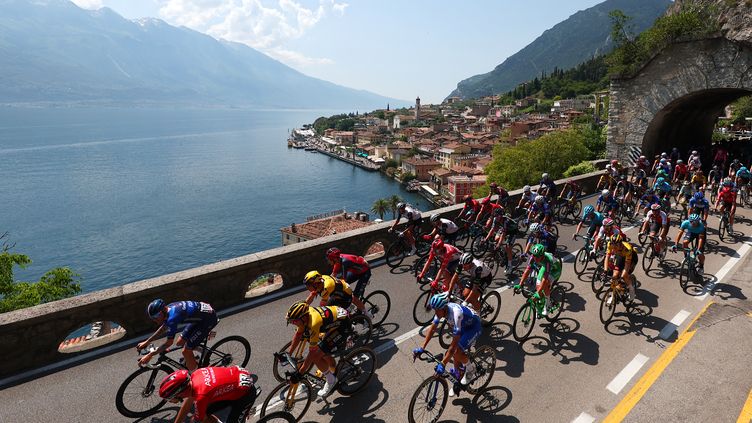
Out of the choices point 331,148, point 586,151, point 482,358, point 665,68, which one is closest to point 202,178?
point 331,148

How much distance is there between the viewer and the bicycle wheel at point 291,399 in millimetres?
5508

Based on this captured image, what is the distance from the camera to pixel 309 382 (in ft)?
18.7

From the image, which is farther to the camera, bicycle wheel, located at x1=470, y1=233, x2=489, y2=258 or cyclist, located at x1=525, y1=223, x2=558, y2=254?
bicycle wheel, located at x1=470, y1=233, x2=489, y2=258

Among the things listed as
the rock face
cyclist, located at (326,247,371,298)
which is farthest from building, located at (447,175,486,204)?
cyclist, located at (326,247,371,298)

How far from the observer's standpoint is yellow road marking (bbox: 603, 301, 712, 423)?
5.71 meters

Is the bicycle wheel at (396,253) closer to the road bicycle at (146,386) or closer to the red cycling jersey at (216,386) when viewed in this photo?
the road bicycle at (146,386)

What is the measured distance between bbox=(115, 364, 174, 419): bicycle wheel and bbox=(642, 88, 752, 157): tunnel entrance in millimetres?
24659

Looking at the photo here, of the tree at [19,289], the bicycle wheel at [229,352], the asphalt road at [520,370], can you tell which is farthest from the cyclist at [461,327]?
the tree at [19,289]

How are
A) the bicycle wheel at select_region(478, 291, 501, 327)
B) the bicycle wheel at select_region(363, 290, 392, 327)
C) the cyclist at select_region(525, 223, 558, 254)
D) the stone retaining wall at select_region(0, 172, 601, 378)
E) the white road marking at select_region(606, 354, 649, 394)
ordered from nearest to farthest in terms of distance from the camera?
1. the white road marking at select_region(606, 354, 649, 394)
2. the stone retaining wall at select_region(0, 172, 601, 378)
3. the bicycle wheel at select_region(478, 291, 501, 327)
4. the bicycle wheel at select_region(363, 290, 392, 327)
5. the cyclist at select_region(525, 223, 558, 254)

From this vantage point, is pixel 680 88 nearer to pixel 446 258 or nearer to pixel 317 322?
pixel 446 258

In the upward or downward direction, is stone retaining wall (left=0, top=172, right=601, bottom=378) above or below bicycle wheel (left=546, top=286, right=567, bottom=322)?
above

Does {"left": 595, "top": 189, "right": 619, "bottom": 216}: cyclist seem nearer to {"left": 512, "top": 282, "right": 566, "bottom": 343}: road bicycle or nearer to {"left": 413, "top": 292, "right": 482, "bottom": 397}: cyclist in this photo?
{"left": 512, "top": 282, "right": 566, "bottom": 343}: road bicycle

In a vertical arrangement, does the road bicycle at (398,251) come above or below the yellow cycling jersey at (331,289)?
below

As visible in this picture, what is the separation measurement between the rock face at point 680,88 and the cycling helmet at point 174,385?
24.0m
